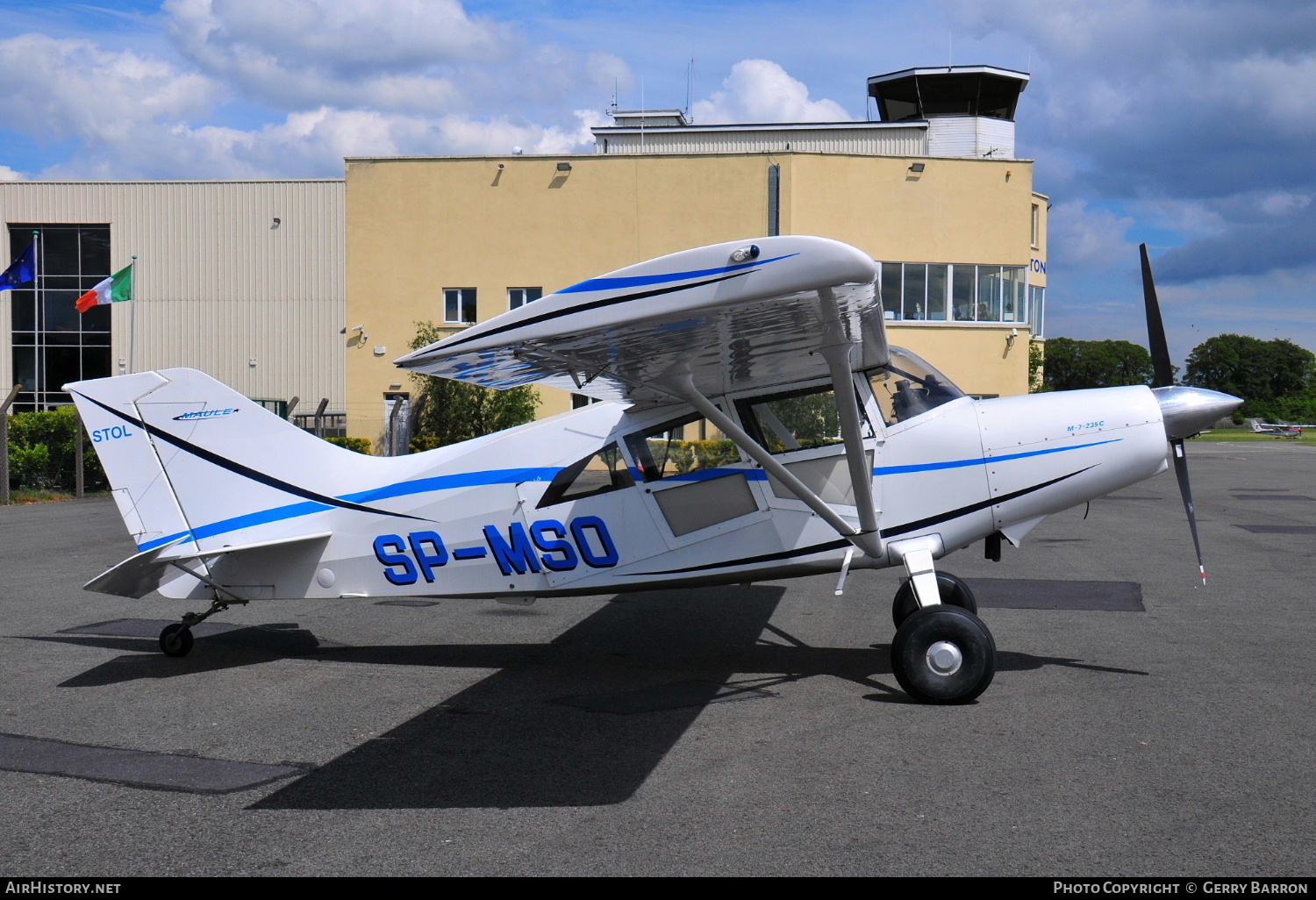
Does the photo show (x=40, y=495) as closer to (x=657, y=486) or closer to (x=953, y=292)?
(x=657, y=486)

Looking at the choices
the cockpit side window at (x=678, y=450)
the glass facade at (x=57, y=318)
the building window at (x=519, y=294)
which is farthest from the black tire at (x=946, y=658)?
the glass facade at (x=57, y=318)

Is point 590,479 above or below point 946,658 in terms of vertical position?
above

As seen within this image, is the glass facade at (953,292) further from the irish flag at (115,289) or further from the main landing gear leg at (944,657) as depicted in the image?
the main landing gear leg at (944,657)

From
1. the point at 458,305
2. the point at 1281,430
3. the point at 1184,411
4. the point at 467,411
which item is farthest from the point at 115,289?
the point at 1281,430

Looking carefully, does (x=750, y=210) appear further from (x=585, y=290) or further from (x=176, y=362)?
(x=585, y=290)

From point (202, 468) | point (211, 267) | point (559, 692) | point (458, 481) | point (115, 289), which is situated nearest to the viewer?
point (559, 692)

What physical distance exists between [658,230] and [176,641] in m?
25.7

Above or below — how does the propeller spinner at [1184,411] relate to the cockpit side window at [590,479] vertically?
above

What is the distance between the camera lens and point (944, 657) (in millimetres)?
6430

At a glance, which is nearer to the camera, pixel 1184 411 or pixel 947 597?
pixel 1184 411

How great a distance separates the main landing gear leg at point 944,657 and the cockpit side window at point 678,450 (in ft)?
5.76

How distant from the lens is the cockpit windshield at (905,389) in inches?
286

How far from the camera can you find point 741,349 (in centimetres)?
607

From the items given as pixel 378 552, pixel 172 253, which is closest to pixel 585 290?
pixel 378 552
